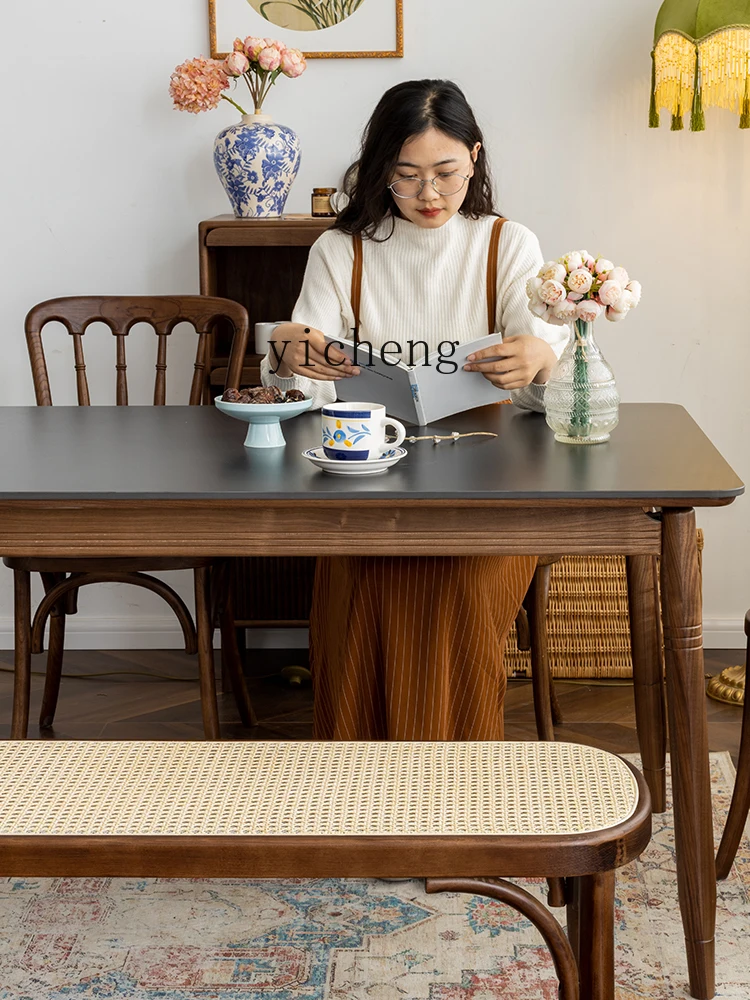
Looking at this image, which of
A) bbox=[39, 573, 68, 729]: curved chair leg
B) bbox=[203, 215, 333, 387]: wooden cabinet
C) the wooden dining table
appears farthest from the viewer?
bbox=[203, 215, 333, 387]: wooden cabinet

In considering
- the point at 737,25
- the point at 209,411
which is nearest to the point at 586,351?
the point at 209,411

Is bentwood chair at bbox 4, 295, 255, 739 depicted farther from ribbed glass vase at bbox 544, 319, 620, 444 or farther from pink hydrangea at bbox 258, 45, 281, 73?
ribbed glass vase at bbox 544, 319, 620, 444

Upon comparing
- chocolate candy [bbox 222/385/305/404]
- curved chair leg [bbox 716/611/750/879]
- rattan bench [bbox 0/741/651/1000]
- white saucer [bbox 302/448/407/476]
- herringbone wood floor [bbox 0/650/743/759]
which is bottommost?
herringbone wood floor [bbox 0/650/743/759]

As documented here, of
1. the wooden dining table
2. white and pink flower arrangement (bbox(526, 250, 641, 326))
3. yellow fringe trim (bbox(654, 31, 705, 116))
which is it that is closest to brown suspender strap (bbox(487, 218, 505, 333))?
white and pink flower arrangement (bbox(526, 250, 641, 326))

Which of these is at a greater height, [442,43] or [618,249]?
[442,43]

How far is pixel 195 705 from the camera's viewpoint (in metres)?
2.84

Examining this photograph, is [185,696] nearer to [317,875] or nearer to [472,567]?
[472,567]

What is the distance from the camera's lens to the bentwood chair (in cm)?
230

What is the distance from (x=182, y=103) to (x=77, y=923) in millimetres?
1877

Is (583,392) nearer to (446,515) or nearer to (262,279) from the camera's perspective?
(446,515)

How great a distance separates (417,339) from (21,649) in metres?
1.03

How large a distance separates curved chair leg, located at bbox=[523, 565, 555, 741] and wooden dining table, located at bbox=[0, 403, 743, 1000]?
2.03ft

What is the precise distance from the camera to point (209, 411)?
2148mm

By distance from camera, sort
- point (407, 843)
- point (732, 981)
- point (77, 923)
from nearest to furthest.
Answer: point (407, 843)
point (732, 981)
point (77, 923)
